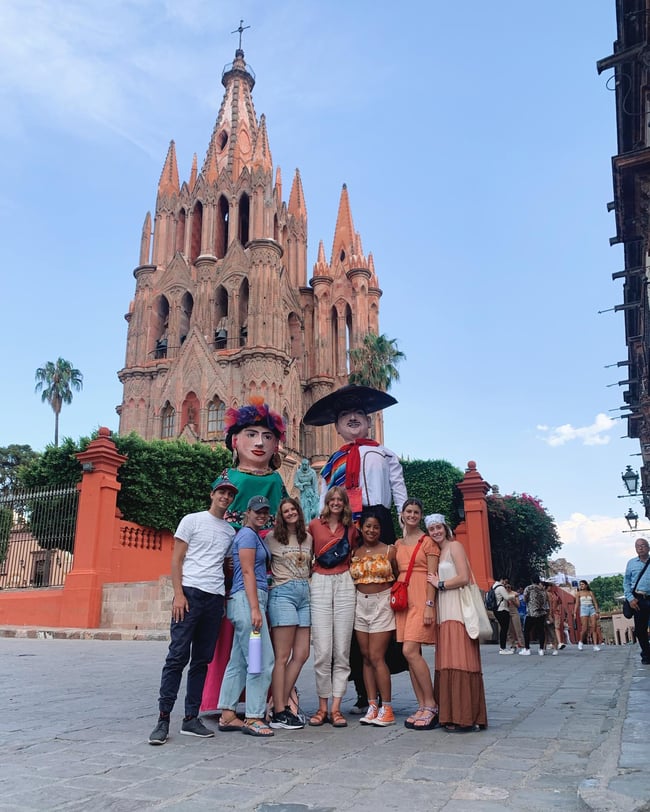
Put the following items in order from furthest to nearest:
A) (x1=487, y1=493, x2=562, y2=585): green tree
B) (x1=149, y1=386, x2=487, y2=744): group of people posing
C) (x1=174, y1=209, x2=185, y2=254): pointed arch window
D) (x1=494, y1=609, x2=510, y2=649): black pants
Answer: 1. (x1=174, y1=209, x2=185, y2=254): pointed arch window
2. (x1=487, y1=493, x2=562, y2=585): green tree
3. (x1=494, y1=609, x2=510, y2=649): black pants
4. (x1=149, y1=386, x2=487, y2=744): group of people posing

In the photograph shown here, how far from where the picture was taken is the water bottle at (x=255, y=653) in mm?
4398

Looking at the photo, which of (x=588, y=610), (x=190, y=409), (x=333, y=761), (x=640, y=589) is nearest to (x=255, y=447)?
(x=333, y=761)

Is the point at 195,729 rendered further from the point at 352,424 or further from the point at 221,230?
the point at 221,230

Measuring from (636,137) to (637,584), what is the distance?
10950 mm

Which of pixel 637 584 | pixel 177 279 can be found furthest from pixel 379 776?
pixel 177 279

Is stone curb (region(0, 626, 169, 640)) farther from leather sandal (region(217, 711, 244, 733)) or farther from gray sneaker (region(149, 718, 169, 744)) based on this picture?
gray sneaker (region(149, 718, 169, 744))

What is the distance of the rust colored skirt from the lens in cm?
438

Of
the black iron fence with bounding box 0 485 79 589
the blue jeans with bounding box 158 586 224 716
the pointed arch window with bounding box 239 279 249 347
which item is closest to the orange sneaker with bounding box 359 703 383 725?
the blue jeans with bounding box 158 586 224 716

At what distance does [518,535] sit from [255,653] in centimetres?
2481

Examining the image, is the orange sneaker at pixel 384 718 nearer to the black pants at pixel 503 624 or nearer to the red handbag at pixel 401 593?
the red handbag at pixel 401 593

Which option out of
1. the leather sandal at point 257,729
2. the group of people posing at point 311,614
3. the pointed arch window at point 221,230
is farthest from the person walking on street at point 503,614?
the pointed arch window at point 221,230

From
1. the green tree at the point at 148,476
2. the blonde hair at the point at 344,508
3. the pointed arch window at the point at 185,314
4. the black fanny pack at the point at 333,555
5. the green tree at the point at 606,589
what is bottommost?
the green tree at the point at 606,589

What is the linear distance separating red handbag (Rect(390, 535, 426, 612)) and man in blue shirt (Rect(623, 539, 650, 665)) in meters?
5.54

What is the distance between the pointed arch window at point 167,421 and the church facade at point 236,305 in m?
0.06
